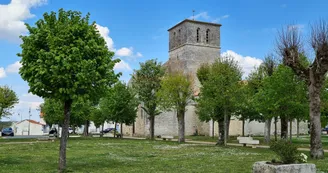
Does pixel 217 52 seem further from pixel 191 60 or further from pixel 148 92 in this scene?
pixel 148 92

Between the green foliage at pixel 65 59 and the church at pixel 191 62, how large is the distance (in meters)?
42.5

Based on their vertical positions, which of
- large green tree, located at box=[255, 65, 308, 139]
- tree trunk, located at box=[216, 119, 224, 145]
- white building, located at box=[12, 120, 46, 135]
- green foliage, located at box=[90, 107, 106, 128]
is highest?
large green tree, located at box=[255, 65, 308, 139]

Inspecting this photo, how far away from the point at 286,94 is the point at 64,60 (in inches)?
707

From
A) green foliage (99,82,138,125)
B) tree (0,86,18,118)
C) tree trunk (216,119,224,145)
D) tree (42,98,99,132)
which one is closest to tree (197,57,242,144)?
tree trunk (216,119,224,145)

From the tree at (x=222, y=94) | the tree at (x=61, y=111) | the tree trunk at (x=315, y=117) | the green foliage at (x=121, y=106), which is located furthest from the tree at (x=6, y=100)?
the tree trunk at (x=315, y=117)

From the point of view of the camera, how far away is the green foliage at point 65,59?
15156 mm

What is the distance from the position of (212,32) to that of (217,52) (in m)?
3.77

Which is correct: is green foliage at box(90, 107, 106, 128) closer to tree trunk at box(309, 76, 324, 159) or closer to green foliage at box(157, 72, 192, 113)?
green foliage at box(157, 72, 192, 113)

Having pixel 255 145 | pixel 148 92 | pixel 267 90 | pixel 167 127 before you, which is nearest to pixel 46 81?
pixel 267 90

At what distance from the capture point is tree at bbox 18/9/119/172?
15164 mm

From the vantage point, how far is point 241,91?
103ft

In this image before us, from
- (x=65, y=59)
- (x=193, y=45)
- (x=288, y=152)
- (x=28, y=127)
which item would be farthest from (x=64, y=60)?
(x=28, y=127)

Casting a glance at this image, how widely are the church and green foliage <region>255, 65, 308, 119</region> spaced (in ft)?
97.1

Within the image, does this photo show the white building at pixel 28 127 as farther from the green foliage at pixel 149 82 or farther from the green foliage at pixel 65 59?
the green foliage at pixel 65 59
